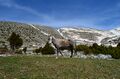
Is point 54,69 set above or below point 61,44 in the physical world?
below

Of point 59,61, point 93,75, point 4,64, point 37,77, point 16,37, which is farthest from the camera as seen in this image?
point 16,37

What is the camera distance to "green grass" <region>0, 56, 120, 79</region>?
20.5 m

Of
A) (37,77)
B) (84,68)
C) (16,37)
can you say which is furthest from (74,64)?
(16,37)

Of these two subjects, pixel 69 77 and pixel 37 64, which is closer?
pixel 69 77

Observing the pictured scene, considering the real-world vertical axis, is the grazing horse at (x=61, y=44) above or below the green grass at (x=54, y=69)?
above

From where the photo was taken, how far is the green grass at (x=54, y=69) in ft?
67.2

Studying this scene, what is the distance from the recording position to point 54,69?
72.2ft

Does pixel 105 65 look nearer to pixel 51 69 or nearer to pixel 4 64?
pixel 51 69

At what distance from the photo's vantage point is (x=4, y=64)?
2302cm

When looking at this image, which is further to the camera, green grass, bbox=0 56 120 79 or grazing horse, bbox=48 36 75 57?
grazing horse, bbox=48 36 75 57

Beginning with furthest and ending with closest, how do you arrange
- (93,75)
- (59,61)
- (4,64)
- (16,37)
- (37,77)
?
(16,37), (59,61), (4,64), (93,75), (37,77)

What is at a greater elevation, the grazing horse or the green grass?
the grazing horse

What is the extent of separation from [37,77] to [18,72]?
1806 mm

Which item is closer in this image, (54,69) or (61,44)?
(54,69)
